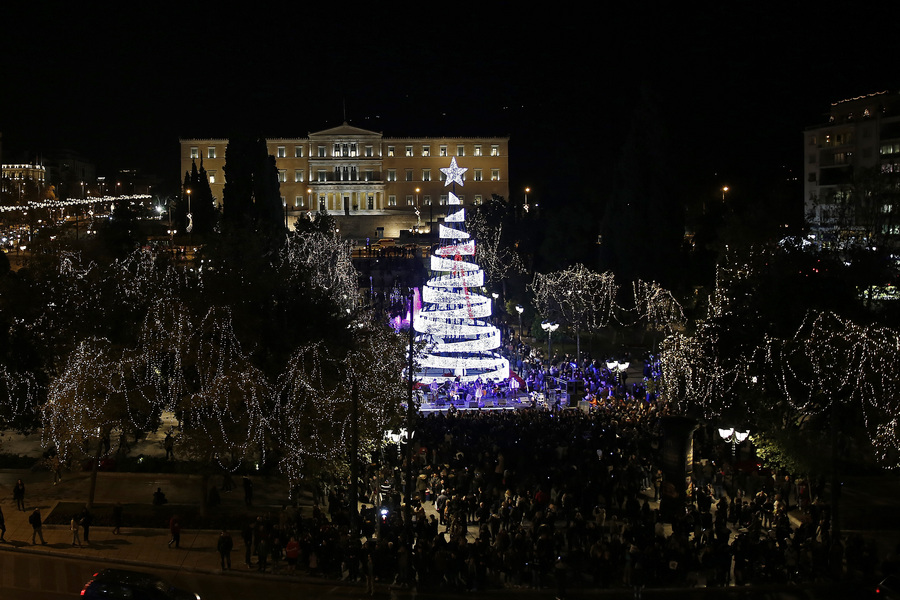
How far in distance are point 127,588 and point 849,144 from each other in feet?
184

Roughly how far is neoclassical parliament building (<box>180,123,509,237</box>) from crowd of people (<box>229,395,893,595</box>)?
70319mm

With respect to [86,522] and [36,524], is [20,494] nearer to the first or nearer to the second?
[36,524]

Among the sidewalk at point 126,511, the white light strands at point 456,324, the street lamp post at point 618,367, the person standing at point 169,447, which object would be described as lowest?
the sidewalk at point 126,511

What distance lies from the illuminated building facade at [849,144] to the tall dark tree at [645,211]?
649 inches

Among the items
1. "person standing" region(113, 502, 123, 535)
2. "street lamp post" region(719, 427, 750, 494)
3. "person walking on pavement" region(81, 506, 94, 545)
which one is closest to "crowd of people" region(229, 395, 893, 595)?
"street lamp post" region(719, 427, 750, 494)

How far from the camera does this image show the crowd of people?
1364 cm

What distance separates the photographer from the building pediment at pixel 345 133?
293 feet

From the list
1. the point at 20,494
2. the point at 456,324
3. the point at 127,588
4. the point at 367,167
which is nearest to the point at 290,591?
the point at 127,588

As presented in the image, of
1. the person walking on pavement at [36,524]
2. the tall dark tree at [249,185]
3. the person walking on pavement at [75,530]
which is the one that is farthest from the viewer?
the tall dark tree at [249,185]

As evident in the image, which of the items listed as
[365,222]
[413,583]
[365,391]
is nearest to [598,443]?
[365,391]

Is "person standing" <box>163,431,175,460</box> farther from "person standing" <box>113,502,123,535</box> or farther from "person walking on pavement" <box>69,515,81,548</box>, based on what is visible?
"person walking on pavement" <box>69,515,81,548</box>

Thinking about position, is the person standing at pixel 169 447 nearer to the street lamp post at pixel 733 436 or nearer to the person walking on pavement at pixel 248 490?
the person walking on pavement at pixel 248 490

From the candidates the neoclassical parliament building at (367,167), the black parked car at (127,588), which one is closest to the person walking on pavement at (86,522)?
the black parked car at (127,588)

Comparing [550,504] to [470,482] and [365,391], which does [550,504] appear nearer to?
[470,482]
